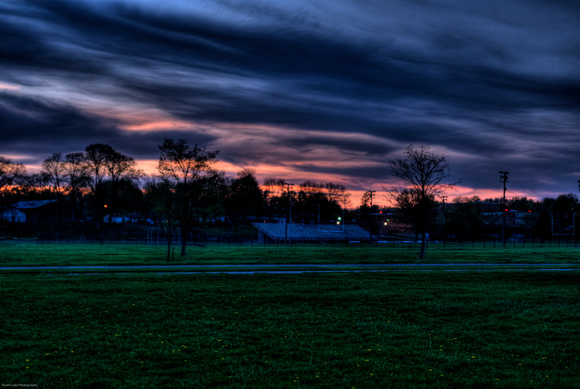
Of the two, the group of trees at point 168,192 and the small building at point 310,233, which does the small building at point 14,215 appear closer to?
the group of trees at point 168,192

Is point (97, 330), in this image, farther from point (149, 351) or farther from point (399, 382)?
point (399, 382)

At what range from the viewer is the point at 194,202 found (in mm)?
41969

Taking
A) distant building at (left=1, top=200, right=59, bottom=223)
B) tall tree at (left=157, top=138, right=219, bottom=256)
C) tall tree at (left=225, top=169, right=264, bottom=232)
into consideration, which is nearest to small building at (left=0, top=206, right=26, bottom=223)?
distant building at (left=1, top=200, right=59, bottom=223)

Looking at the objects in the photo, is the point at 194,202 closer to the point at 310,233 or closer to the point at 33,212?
the point at 310,233

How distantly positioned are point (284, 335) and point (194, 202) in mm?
30535

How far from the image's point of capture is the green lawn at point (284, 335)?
9.44 m

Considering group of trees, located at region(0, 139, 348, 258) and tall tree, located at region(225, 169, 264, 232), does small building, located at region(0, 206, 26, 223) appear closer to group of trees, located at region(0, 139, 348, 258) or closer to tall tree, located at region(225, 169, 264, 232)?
group of trees, located at region(0, 139, 348, 258)

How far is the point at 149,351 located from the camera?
11039 millimetres

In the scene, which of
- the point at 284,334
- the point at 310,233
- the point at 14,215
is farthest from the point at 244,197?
the point at 284,334

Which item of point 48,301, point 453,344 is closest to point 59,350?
point 48,301

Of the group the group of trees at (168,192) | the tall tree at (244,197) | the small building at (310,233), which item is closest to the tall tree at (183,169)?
the group of trees at (168,192)

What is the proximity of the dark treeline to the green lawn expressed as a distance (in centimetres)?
2013

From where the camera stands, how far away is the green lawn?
944cm

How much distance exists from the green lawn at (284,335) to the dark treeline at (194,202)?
66.0 ft
